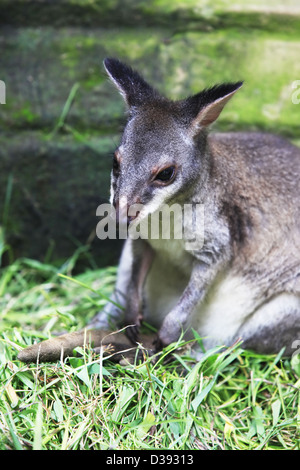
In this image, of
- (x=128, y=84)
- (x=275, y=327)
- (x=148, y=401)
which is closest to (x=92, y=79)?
(x=128, y=84)

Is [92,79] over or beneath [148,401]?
over

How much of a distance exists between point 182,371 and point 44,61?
293cm

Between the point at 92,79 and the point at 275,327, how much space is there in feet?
8.83

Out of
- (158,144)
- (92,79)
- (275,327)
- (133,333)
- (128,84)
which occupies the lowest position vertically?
(133,333)

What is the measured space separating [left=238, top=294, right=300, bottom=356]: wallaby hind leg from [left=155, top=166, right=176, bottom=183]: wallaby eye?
133 centimetres

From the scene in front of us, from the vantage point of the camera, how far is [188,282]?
4.45 meters

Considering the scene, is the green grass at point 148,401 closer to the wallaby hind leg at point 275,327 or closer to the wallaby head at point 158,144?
the wallaby hind leg at point 275,327

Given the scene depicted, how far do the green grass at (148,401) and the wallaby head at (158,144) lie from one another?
3.66 feet

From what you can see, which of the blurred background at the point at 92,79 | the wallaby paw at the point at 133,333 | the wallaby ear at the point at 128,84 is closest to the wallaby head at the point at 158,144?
the wallaby ear at the point at 128,84

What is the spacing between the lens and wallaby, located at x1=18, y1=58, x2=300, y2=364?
3816 millimetres

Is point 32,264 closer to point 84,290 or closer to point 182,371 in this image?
point 84,290

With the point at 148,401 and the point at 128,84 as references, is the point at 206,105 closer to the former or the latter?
the point at 128,84

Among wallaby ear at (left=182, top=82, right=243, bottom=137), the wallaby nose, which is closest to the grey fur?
wallaby ear at (left=182, top=82, right=243, bottom=137)

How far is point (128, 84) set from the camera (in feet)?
13.2
